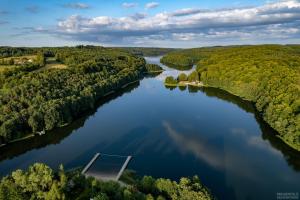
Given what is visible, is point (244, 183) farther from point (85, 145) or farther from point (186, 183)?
point (85, 145)

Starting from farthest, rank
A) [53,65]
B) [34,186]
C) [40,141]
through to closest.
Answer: [53,65] → [40,141] → [34,186]

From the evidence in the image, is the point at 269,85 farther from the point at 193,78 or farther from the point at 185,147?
the point at 193,78

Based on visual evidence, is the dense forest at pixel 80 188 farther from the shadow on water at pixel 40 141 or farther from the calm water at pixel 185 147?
the shadow on water at pixel 40 141

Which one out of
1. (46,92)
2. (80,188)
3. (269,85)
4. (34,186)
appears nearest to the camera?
(34,186)

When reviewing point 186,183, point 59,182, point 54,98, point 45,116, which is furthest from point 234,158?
point 54,98

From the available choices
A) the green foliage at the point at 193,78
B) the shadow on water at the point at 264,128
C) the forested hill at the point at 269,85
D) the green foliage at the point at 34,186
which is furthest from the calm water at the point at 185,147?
the green foliage at the point at 193,78

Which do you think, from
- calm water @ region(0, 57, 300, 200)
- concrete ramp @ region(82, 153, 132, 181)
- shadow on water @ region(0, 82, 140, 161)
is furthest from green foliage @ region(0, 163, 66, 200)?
shadow on water @ region(0, 82, 140, 161)

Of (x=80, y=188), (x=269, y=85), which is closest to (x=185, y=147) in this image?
(x=80, y=188)
